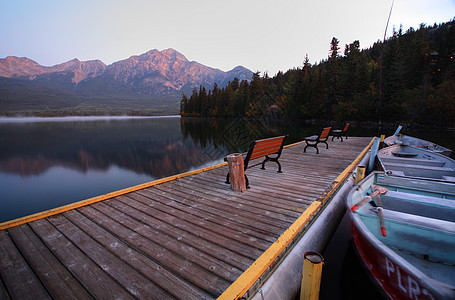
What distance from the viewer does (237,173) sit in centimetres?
497

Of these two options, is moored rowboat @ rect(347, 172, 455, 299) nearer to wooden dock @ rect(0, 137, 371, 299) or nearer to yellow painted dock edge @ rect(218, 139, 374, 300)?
yellow painted dock edge @ rect(218, 139, 374, 300)

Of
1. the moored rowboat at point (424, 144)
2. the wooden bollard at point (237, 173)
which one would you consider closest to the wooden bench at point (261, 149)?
the wooden bollard at point (237, 173)

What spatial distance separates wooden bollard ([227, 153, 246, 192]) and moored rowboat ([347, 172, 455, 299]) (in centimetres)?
227

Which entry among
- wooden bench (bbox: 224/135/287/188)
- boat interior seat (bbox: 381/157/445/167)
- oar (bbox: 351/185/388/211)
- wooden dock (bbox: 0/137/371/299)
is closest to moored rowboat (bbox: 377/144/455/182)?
boat interior seat (bbox: 381/157/445/167)

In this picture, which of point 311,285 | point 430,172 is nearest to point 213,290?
point 311,285

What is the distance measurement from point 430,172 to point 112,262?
8.40 metres

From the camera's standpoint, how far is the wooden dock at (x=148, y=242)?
2.30 m

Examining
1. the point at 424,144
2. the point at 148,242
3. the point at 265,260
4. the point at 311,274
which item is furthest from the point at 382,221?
the point at 424,144

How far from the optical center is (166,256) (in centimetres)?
276

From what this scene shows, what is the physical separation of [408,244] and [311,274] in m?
1.90

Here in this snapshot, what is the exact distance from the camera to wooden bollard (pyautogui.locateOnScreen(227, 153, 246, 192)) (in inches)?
190

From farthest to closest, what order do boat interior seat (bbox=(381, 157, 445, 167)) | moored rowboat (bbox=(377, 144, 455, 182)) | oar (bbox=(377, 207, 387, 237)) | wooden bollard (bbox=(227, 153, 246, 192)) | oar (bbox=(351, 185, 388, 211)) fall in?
1. boat interior seat (bbox=(381, 157, 445, 167))
2. moored rowboat (bbox=(377, 144, 455, 182))
3. wooden bollard (bbox=(227, 153, 246, 192))
4. oar (bbox=(351, 185, 388, 211))
5. oar (bbox=(377, 207, 387, 237))

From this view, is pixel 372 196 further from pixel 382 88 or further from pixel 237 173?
pixel 382 88

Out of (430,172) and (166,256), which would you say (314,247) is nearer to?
(166,256)
